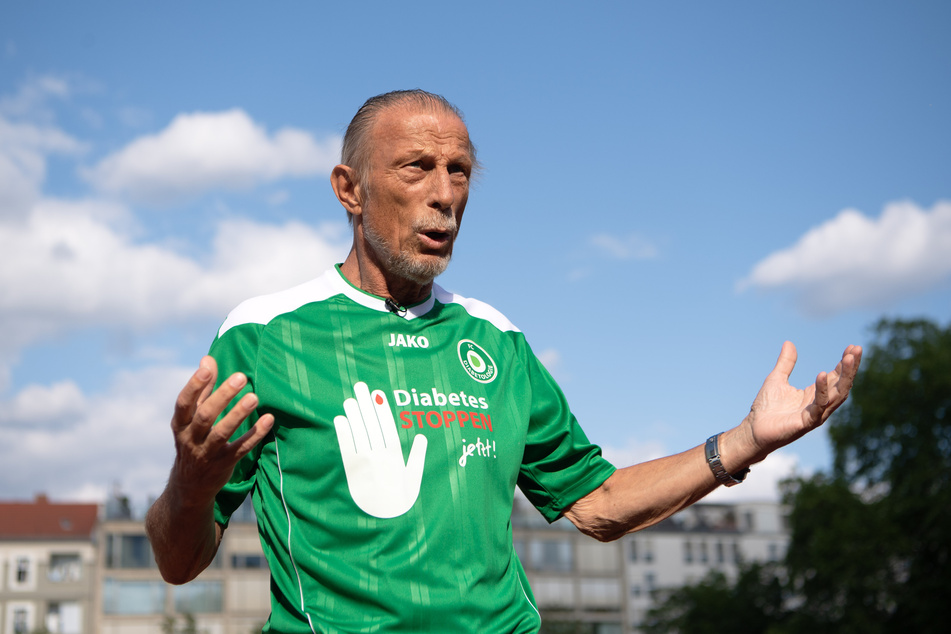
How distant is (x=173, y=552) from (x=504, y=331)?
1.41 meters

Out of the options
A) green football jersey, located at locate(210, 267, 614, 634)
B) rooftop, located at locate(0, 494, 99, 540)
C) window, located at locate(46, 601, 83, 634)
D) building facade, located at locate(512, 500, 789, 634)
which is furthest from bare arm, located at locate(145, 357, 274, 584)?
rooftop, located at locate(0, 494, 99, 540)

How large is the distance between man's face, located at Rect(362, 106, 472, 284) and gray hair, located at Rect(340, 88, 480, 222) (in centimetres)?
3

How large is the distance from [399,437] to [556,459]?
2.36 feet

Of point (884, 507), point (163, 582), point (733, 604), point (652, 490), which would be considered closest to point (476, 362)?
point (652, 490)

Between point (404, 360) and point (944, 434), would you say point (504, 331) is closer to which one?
point (404, 360)

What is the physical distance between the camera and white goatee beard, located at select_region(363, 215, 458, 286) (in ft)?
11.2

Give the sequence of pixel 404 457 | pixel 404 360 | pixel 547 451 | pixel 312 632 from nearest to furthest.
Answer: pixel 312 632
pixel 404 457
pixel 404 360
pixel 547 451

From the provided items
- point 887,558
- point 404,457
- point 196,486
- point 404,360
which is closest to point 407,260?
point 404,360

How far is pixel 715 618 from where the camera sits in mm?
45969

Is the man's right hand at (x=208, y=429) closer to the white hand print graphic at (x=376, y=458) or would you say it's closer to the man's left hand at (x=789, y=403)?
the white hand print graphic at (x=376, y=458)

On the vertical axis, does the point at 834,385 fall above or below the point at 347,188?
below

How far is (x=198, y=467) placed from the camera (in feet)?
8.79

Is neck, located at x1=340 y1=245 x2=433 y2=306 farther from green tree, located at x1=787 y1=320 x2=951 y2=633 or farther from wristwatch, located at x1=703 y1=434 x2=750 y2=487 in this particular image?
green tree, located at x1=787 y1=320 x2=951 y2=633

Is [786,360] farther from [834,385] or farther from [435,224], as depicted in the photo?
[435,224]
